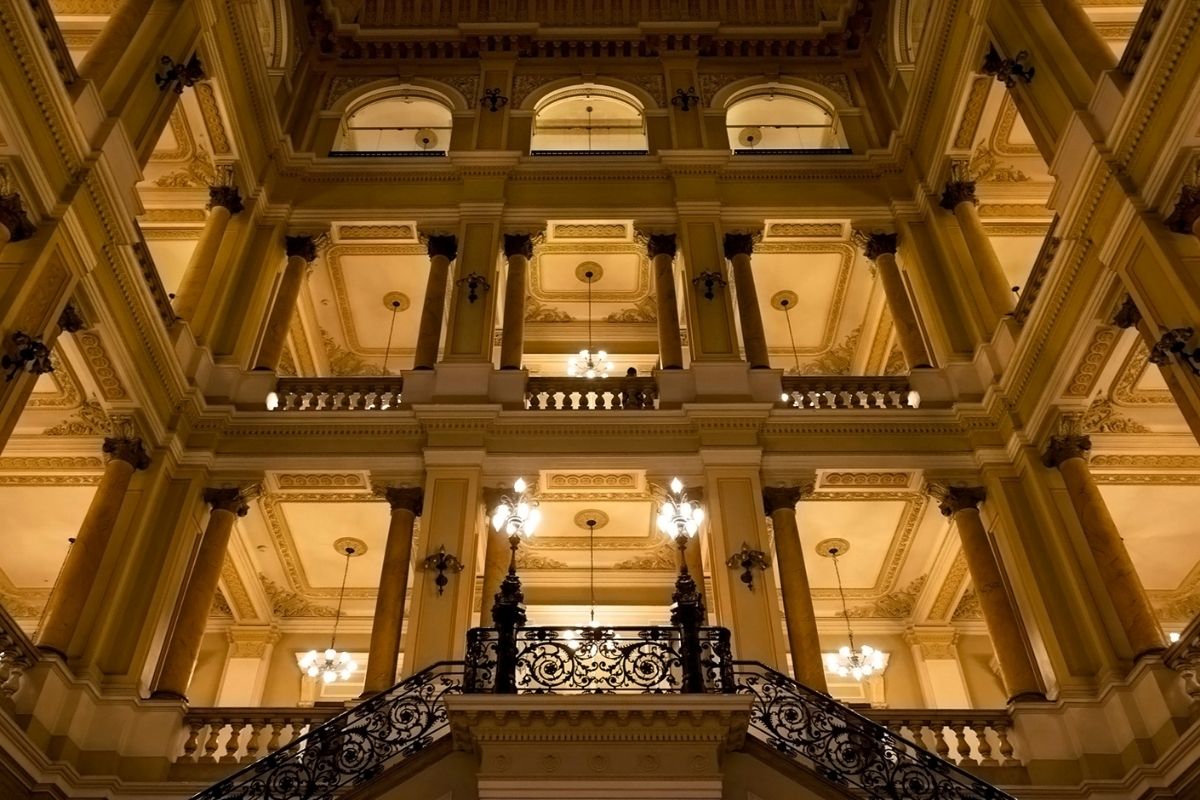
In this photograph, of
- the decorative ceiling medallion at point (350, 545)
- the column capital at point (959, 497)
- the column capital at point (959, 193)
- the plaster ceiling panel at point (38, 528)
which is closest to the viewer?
the column capital at point (959, 497)

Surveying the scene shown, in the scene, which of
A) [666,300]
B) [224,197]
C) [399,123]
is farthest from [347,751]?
[399,123]

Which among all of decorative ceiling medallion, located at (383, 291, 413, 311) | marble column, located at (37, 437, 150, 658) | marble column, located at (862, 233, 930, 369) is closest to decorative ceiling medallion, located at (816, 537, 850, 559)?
marble column, located at (862, 233, 930, 369)

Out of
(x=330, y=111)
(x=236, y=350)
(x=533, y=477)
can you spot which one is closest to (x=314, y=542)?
(x=236, y=350)

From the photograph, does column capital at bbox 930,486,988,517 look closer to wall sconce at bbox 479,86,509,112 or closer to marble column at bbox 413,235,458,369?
marble column at bbox 413,235,458,369

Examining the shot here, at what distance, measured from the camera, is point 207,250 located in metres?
12.6

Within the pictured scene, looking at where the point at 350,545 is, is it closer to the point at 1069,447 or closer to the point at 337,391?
the point at 337,391

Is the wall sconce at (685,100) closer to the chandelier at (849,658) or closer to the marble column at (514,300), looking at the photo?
the marble column at (514,300)

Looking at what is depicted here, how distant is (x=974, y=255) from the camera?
40.8ft

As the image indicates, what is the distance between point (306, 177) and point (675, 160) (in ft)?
17.4

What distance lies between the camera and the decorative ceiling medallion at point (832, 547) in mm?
14102

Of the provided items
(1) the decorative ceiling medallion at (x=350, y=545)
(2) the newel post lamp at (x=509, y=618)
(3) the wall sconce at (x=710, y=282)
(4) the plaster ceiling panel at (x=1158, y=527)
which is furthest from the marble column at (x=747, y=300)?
(1) the decorative ceiling medallion at (x=350, y=545)

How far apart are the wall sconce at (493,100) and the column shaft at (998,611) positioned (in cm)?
903

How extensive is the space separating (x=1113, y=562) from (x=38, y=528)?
12.7 metres

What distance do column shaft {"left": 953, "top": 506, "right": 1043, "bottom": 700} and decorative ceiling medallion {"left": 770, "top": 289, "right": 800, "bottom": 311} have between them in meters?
5.59
